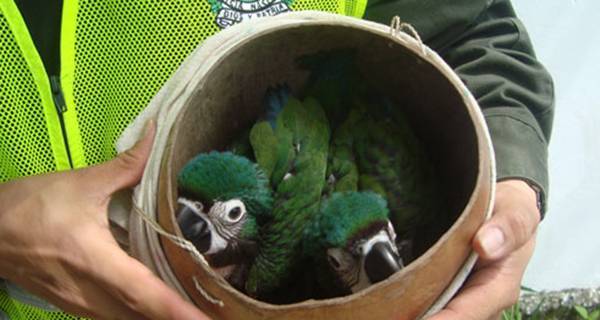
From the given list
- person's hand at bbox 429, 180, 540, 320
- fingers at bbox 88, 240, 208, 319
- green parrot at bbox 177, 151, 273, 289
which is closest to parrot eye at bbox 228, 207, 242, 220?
green parrot at bbox 177, 151, 273, 289

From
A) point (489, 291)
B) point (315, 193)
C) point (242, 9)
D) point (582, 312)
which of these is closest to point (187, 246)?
point (315, 193)

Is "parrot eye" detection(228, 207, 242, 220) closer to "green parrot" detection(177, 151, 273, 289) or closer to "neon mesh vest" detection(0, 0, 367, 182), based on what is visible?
"green parrot" detection(177, 151, 273, 289)

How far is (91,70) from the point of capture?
89 centimetres

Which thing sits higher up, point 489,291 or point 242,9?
point 242,9

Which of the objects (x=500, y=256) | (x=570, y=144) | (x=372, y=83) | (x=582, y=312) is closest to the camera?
(x=500, y=256)

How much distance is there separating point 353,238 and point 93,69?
417 mm

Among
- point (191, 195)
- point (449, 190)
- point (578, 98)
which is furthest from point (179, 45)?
point (578, 98)

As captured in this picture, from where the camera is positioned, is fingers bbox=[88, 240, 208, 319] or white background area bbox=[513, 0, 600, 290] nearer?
fingers bbox=[88, 240, 208, 319]

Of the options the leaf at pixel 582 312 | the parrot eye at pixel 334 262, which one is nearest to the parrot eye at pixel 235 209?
the parrot eye at pixel 334 262

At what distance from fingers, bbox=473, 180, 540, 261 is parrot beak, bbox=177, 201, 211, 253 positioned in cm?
26

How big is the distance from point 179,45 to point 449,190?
15.7 inches

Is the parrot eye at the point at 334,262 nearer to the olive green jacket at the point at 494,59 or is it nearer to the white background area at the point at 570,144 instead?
the olive green jacket at the point at 494,59

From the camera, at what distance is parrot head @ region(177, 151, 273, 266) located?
2.24ft

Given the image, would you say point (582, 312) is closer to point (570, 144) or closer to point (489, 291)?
point (570, 144)
